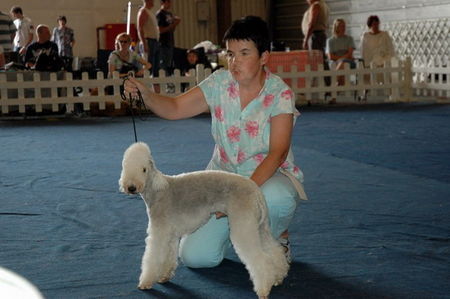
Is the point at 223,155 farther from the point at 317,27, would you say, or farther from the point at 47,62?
the point at 317,27

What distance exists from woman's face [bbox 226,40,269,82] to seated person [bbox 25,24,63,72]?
7.21 metres

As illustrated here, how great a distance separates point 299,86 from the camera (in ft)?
33.0

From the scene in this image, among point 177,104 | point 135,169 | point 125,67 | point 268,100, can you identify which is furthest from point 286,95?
point 125,67

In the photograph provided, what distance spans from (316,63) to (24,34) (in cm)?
513

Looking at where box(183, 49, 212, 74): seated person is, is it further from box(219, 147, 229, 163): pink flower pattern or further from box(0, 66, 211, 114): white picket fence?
box(219, 147, 229, 163): pink flower pattern

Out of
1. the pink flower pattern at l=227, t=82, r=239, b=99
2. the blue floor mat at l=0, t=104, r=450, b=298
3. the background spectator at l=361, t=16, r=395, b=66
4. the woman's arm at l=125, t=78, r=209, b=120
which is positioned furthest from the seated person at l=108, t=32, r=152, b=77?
the pink flower pattern at l=227, t=82, r=239, b=99

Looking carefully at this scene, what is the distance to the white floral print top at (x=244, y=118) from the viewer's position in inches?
99.9

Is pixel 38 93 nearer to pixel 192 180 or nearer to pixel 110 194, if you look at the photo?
pixel 110 194

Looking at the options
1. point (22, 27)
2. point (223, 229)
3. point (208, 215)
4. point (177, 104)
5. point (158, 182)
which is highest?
point (22, 27)

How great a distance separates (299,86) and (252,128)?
760 cm

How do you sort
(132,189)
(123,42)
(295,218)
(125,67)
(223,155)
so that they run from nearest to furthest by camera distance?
(132,189) → (223,155) → (295,218) → (123,42) → (125,67)

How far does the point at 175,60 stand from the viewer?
11.0 metres

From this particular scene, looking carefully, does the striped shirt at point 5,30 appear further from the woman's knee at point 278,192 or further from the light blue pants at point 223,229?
the woman's knee at point 278,192

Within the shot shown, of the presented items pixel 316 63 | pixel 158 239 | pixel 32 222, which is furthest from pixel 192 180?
pixel 316 63
